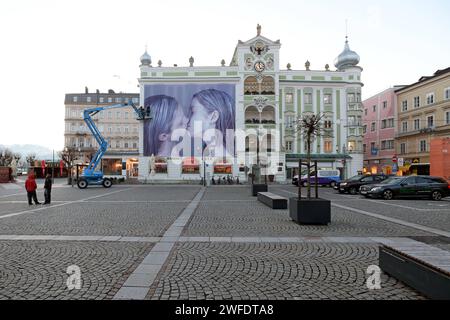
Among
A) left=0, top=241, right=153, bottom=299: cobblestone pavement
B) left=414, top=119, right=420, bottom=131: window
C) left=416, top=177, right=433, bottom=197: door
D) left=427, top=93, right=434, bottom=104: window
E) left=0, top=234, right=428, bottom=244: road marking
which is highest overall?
left=427, top=93, right=434, bottom=104: window

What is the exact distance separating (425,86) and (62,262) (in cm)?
5188

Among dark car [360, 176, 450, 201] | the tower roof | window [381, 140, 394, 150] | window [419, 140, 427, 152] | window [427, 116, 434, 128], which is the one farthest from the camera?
the tower roof

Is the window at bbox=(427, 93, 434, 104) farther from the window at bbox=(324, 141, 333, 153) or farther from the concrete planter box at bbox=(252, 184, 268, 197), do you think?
the concrete planter box at bbox=(252, 184, 268, 197)

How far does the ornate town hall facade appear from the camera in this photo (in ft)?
155

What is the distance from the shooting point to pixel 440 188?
60.0ft

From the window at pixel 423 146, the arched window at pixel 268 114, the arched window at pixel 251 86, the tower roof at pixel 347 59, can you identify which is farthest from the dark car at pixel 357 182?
the tower roof at pixel 347 59

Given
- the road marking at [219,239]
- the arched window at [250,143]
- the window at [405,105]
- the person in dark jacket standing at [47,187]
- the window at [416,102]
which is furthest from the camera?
the arched window at [250,143]

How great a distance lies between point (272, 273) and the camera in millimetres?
4887

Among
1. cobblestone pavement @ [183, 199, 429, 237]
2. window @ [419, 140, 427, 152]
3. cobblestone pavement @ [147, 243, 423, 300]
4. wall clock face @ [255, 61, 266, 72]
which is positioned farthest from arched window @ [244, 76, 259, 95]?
cobblestone pavement @ [147, 243, 423, 300]

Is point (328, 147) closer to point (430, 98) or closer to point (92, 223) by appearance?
point (430, 98)

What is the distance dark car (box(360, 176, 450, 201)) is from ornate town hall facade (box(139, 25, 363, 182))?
2762 centimetres

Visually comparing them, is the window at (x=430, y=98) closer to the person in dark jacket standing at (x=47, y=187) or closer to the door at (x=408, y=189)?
the door at (x=408, y=189)

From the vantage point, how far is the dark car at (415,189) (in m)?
18.3

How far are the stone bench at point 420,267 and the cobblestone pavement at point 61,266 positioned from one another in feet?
13.7
